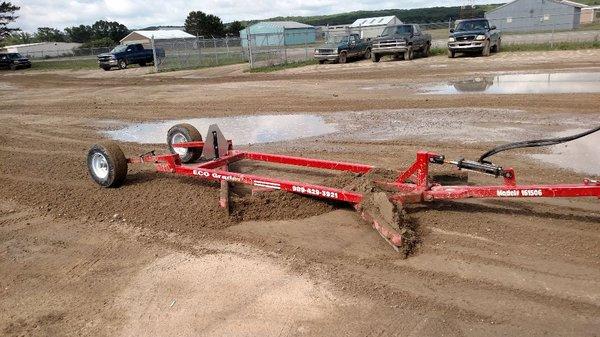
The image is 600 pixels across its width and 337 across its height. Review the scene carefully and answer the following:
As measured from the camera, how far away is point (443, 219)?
5652 mm

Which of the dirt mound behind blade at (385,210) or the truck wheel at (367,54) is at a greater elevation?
the truck wheel at (367,54)

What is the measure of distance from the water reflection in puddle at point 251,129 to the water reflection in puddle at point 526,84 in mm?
5419

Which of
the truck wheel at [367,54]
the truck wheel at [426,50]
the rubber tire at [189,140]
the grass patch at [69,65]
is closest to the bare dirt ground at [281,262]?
the rubber tire at [189,140]

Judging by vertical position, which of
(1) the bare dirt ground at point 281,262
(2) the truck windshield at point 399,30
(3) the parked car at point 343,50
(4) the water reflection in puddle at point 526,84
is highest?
(2) the truck windshield at point 399,30

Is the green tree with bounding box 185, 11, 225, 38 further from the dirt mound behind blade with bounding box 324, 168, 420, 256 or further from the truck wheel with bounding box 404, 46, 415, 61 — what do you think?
the dirt mound behind blade with bounding box 324, 168, 420, 256

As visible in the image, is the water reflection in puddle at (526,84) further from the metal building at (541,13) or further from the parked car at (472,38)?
the metal building at (541,13)

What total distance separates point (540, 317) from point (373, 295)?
49.6 inches

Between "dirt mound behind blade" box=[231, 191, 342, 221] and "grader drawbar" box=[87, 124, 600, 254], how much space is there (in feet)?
0.49

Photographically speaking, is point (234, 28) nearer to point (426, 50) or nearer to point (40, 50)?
point (40, 50)

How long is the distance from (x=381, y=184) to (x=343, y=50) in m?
Answer: 26.8

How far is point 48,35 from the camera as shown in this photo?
138 m

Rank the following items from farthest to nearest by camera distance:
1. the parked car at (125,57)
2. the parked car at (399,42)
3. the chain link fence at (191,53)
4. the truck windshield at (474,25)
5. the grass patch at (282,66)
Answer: the parked car at (125,57)
the chain link fence at (191,53)
the grass patch at (282,66)
the parked car at (399,42)
the truck windshield at (474,25)

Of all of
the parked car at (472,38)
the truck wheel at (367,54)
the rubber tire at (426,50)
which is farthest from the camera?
A: the truck wheel at (367,54)

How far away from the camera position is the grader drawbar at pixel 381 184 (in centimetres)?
494
